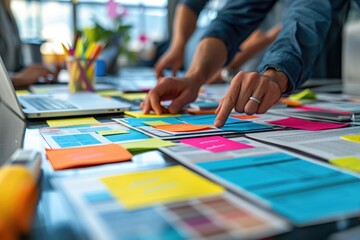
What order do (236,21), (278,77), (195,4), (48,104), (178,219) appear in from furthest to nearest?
(195,4)
(236,21)
(48,104)
(278,77)
(178,219)

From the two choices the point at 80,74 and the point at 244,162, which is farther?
the point at 80,74

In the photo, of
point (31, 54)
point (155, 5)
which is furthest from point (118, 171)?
point (155, 5)

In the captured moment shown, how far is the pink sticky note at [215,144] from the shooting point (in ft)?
1.94

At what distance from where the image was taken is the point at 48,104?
1.05 meters

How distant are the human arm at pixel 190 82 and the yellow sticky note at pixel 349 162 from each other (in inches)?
19.6

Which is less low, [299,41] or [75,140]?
[299,41]

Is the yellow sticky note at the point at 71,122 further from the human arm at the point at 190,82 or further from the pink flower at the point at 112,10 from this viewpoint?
the pink flower at the point at 112,10

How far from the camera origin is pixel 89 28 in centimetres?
217

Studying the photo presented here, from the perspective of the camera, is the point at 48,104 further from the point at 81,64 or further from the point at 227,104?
the point at 227,104

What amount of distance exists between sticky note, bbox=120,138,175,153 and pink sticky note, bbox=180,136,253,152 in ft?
0.12

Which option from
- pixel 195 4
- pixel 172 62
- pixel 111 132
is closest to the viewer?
pixel 111 132

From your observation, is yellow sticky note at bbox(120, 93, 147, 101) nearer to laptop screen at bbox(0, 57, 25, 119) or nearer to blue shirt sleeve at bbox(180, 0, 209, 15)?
laptop screen at bbox(0, 57, 25, 119)

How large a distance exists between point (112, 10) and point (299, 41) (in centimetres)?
173

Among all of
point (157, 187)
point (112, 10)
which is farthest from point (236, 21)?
point (112, 10)
